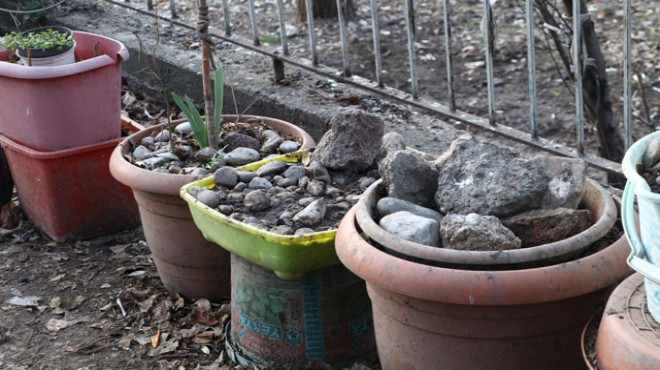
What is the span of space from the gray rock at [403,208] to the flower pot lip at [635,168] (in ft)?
1.83

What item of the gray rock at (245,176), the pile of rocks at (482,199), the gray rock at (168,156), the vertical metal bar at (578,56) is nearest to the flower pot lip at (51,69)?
the gray rock at (168,156)

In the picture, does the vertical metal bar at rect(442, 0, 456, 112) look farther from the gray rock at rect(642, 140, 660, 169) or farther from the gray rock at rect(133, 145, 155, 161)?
the gray rock at rect(642, 140, 660, 169)

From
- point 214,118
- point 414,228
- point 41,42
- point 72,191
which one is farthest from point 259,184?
point 41,42

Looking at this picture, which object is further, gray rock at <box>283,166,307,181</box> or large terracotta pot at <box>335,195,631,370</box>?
gray rock at <box>283,166,307,181</box>

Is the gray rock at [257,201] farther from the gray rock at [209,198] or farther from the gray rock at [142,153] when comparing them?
the gray rock at [142,153]

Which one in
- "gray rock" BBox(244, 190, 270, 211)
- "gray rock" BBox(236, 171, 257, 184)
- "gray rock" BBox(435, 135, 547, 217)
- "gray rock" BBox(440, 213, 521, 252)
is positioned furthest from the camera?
"gray rock" BBox(236, 171, 257, 184)

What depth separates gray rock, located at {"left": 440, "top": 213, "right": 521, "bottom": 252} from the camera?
91.4 inches

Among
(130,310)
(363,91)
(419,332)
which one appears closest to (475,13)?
(363,91)

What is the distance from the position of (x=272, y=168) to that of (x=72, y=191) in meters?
1.16

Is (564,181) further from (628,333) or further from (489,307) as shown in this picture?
(628,333)

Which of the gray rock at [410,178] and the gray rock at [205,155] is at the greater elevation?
the gray rock at [410,178]

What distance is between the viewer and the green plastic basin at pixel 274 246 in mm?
2680

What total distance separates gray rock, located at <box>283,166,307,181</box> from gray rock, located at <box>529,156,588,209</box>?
82 centimetres

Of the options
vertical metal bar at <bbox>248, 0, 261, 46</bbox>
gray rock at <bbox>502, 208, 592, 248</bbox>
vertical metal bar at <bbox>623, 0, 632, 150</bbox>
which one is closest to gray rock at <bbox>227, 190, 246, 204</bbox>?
gray rock at <bbox>502, 208, 592, 248</bbox>
